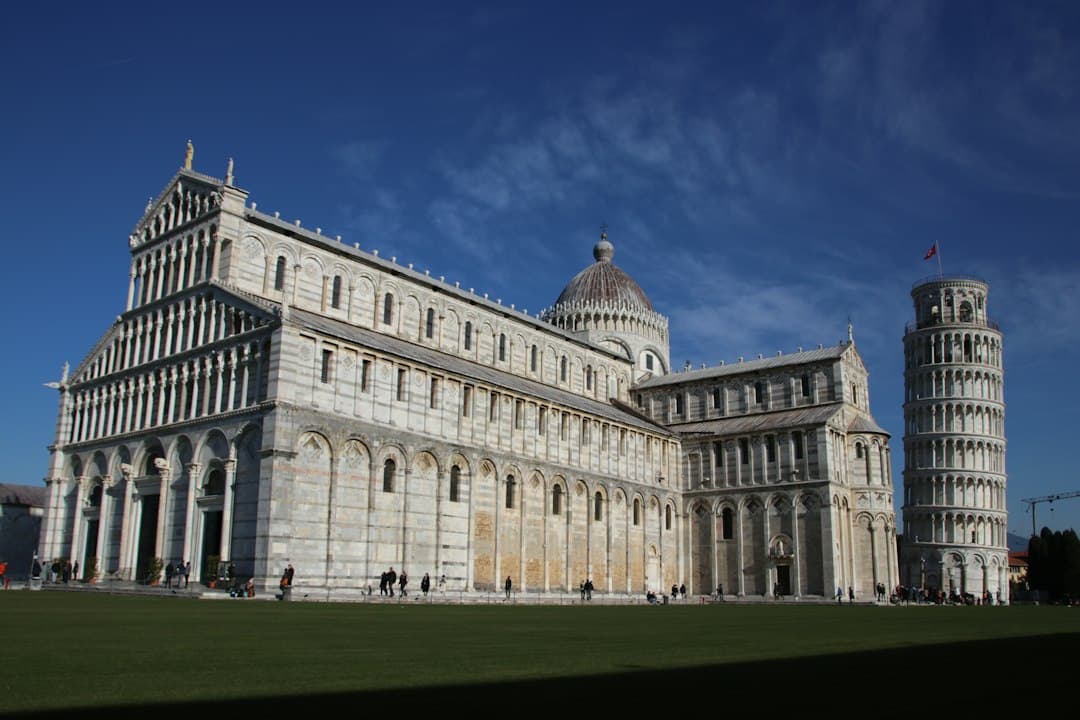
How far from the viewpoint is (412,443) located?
43.7 meters

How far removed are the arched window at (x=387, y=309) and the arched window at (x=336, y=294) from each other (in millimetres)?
3011

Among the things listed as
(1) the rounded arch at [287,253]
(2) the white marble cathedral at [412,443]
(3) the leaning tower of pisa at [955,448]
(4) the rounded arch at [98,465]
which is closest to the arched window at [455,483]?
(2) the white marble cathedral at [412,443]

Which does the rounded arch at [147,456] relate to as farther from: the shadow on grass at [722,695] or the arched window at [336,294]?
the shadow on grass at [722,695]

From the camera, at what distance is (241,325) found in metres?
41.6

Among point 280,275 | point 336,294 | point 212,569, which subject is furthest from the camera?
point 336,294

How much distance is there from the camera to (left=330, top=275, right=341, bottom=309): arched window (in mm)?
49000

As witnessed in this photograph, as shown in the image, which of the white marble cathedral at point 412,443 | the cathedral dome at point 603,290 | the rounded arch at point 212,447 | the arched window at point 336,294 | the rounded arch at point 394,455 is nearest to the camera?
the white marble cathedral at point 412,443

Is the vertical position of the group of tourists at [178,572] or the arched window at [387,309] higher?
the arched window at [387,309]

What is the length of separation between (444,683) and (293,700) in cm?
171

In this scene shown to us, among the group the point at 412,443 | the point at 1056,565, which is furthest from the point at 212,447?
the point at 1056,565

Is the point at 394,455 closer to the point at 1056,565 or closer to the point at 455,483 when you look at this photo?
the point at 455,483

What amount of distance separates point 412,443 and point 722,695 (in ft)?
118

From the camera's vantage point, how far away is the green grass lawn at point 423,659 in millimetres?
8352

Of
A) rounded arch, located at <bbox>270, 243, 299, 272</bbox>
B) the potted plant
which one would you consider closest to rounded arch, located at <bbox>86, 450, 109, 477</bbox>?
the potted plant
